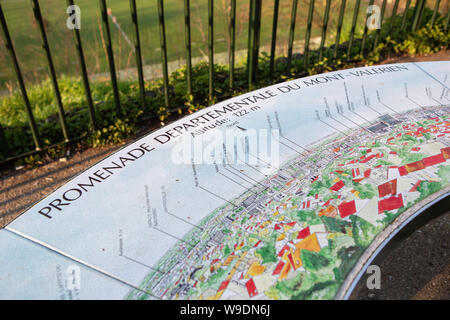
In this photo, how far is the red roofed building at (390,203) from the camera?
1.73m

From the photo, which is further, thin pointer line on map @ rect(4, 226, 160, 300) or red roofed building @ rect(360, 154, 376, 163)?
red roofed building @ rect(360, 154, 376, 163)

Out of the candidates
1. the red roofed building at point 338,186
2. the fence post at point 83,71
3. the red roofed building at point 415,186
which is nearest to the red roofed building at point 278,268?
the red roofed building at point 338,186

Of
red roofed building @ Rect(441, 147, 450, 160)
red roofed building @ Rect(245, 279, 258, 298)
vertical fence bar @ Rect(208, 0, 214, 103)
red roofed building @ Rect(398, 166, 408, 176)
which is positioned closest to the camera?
red roofed building @ Rect(245, 279, 258, 298)

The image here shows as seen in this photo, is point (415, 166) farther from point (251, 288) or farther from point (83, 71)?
point (83, 71)

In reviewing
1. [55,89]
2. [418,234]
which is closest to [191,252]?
[418,234]

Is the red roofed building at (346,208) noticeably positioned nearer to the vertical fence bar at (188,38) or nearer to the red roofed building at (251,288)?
the red roofed building at (251,288)

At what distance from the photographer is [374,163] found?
1994 millimetres

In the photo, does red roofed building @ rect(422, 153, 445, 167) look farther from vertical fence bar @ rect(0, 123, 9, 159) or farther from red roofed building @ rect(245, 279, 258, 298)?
vertical fence bar @ rect(0, 123, 9, 159)

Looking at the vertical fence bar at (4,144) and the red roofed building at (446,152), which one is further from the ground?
the red roofed building at (446,152)

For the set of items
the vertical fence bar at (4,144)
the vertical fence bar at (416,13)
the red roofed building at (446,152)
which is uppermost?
the red roofed building at (446,152)

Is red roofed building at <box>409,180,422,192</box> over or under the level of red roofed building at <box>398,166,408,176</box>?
under

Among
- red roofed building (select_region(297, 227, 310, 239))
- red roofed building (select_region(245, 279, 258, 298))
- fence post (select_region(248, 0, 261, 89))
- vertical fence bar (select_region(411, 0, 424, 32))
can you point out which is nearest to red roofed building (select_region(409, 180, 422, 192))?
red roofed building (select_region(297, 227, 310, 239))

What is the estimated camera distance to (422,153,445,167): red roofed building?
1.99m

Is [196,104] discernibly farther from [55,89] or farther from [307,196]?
[307,196]
